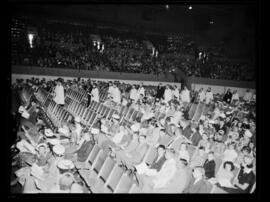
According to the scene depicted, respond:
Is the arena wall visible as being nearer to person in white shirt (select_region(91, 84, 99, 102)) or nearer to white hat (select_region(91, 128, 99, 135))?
person in white shirt (select_region(91, 84, 99, 102))

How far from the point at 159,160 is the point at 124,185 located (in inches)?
21.5

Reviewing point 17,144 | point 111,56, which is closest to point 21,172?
point 17,144

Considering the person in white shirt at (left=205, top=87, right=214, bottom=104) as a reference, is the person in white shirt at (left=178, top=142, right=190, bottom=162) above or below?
below

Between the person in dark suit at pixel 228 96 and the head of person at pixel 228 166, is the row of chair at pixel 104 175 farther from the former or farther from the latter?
the person in dark suit at pixel 228 96

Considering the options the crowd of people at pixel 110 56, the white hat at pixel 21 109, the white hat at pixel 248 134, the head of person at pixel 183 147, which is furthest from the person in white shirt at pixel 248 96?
the white hat at pixel 21 109

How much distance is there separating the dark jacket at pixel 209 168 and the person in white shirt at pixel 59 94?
6.46ft

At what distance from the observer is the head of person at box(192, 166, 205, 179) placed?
4359 millimetres

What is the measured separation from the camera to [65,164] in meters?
4.28

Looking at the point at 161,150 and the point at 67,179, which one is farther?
the point at 161,150

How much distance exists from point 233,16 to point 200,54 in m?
0.64

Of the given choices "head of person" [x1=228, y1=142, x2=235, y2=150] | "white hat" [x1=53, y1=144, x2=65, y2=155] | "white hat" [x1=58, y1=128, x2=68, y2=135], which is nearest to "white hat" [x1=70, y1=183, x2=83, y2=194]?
"white hat" [x1=53, y1=144, x2=65, y2=155]

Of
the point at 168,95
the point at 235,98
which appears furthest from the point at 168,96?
the point at 235,98

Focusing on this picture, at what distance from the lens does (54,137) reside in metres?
4.37

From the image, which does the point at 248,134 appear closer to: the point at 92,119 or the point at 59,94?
the point at 92,119
